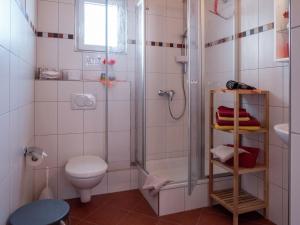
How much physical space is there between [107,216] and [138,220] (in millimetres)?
287

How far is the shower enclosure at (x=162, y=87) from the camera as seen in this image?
262 cm

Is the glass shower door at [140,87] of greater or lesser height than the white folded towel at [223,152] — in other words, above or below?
above

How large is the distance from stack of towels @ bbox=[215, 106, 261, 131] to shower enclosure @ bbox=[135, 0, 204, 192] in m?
0.60

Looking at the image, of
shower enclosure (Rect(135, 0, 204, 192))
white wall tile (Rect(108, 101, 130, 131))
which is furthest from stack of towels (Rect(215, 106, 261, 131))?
white wall tile (Rect(108, 101, 130, 131))

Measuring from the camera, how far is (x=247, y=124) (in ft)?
6.49

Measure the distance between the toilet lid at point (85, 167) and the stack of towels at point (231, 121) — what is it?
110 centimetres

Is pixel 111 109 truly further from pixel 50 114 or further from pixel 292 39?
pixel 292 39

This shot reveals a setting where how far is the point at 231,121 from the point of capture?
2012mm

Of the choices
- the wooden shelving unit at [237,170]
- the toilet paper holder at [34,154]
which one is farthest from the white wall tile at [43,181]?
Answer: the wooden shelving unit at [237,170]

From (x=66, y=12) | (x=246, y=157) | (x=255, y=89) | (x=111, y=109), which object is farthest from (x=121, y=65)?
(x=246, y=157)

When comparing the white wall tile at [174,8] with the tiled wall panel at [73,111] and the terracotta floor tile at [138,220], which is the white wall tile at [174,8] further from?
the terracotta floor tile at [138,220]

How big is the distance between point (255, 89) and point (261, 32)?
19.7 inches

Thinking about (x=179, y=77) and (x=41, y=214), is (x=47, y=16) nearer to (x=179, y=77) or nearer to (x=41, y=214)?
(x=179, y=77)

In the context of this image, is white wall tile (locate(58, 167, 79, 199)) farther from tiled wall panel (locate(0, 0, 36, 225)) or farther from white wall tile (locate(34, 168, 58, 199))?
tiled wall panel (locate(0, 0, 36, 225))
